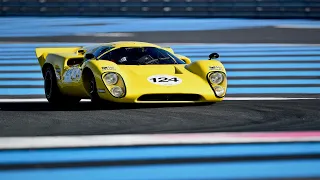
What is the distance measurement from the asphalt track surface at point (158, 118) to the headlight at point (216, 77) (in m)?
0.31

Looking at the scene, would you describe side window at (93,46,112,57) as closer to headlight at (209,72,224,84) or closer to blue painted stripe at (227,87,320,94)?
headlight at (209,72,224,84)

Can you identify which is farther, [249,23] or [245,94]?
[249,23]

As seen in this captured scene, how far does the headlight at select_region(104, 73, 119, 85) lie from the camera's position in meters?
10.6

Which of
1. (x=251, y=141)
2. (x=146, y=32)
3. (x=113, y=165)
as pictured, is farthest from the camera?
(x=146, y=32)

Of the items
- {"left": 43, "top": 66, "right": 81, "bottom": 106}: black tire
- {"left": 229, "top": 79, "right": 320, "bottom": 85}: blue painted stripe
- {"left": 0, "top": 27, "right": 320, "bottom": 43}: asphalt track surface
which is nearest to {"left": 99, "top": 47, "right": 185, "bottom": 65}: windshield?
{"left": 43, "top": 66, "right": 81, "bottom": 106}: black tire

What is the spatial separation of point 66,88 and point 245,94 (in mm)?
3102

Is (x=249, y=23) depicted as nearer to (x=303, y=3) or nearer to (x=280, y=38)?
(x=303, y=3)

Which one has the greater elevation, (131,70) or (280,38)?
(131,70)

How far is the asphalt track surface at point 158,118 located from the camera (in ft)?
28.3

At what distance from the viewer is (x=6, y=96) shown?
1330 centimetres

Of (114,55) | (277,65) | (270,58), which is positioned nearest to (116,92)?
(114,55)

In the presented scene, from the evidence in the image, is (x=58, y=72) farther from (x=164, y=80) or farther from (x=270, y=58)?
(x=270, y=58)

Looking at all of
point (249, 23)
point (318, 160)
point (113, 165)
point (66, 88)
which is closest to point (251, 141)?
point (318, 160)

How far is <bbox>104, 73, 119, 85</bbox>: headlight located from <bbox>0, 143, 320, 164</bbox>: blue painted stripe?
3.25m
